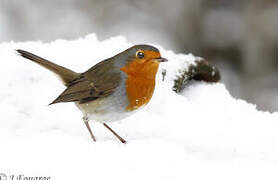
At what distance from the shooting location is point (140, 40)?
371 inches

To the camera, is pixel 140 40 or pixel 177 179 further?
pixel 140 40

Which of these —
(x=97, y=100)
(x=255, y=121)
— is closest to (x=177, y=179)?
(x=97, y=100)

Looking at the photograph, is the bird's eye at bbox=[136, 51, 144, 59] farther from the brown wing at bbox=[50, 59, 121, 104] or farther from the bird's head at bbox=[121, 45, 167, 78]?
the brown wing at bbox=[50, 59, 121, 104]

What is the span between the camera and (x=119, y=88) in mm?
3873

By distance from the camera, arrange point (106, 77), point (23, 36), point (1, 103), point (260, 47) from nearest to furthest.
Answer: point (106, 77) → point (1, 103) → point (260, 47) → point (23, 36)

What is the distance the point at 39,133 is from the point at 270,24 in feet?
20.3

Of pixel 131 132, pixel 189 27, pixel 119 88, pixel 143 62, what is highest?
pixel 189 27

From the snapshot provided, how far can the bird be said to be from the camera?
3824 mm

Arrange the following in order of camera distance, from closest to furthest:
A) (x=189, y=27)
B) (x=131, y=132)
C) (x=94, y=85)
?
(x=94, y=85) → (x=131, y=132) → (x=189, y=27)

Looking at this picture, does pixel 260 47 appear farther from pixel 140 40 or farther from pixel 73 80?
pixel 73 80

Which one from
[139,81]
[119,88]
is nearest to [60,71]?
[119,88]

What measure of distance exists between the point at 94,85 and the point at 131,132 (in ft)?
1.76

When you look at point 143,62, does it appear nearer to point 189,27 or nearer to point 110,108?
point 110,108

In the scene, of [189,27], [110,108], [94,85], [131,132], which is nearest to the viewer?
[110,108]
